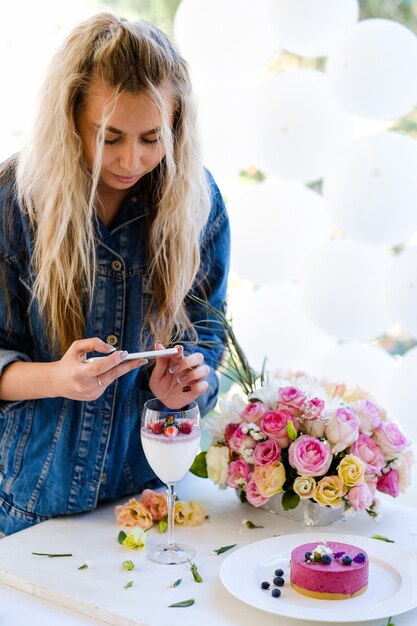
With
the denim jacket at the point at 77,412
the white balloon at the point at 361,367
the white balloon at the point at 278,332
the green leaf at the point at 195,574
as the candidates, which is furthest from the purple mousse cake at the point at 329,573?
the white balloon at the point at 278,332

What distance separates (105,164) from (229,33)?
4.57ft

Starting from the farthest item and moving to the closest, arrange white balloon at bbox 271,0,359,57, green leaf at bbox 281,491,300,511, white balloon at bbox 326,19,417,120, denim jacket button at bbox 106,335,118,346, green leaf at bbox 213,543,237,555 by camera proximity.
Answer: white balloon at bbox 271,0,359,57
white balloon at bbox 326,19,417,120
denim jacket button at bbox 106,335,118,346
green leaf at bbox 281,491,300,511
green leaf at bbox 213,543,237,555

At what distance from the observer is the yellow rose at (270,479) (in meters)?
1.61

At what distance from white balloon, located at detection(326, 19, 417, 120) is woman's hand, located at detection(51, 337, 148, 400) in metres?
1.40

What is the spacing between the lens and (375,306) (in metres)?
2.72

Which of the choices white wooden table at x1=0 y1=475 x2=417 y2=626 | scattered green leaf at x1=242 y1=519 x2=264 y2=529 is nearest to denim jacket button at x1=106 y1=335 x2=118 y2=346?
white wooden table at x1=0 y1=475 x2=417 y2=626

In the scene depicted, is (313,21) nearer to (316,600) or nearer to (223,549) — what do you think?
(223,549)

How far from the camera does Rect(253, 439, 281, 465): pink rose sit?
164 cm

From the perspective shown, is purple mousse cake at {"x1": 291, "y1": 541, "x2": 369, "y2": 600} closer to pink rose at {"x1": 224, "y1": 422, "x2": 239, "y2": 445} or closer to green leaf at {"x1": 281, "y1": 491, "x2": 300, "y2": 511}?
green leaf at {"x1": 281, "y1": 491, "x2": 300, "y2": 511}

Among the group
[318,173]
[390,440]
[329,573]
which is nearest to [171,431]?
[329,573]

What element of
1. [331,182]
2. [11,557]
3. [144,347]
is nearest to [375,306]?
[331,182]

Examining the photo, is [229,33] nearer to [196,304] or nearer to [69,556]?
[196,304]

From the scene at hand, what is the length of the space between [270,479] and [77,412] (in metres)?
0.41

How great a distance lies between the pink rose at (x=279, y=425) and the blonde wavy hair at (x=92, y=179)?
29 centimetres
